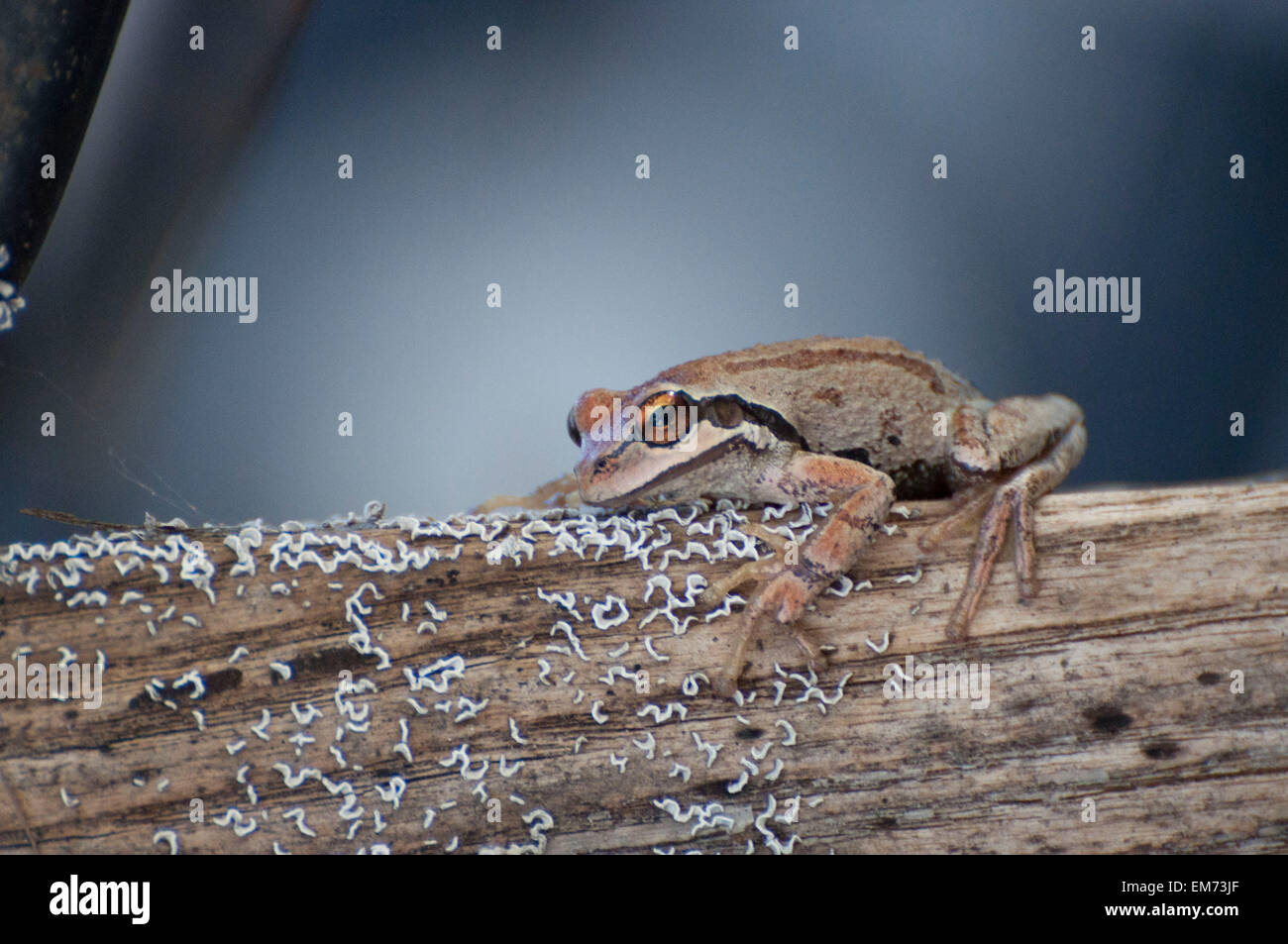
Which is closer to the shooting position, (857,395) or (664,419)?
(664,419)

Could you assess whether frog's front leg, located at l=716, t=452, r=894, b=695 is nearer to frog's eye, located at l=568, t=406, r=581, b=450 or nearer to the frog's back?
the frog's back

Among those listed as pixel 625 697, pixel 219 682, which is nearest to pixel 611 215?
pixel 625 697

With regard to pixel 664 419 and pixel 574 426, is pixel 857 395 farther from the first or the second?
pixel 574 426

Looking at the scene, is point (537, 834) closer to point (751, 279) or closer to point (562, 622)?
point (562, 622)

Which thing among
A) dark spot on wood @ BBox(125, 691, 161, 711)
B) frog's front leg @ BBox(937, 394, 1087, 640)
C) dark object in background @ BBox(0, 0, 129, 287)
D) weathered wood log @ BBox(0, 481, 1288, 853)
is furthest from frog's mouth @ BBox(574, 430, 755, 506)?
dark object in background @ BBox(0, 0, 129, 287)

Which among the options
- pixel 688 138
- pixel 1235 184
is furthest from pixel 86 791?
pixel 1235 184

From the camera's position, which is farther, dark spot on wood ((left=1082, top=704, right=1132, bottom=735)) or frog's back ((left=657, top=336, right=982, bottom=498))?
frog's back ((left=657, top=336, right=982, bottom=498))
